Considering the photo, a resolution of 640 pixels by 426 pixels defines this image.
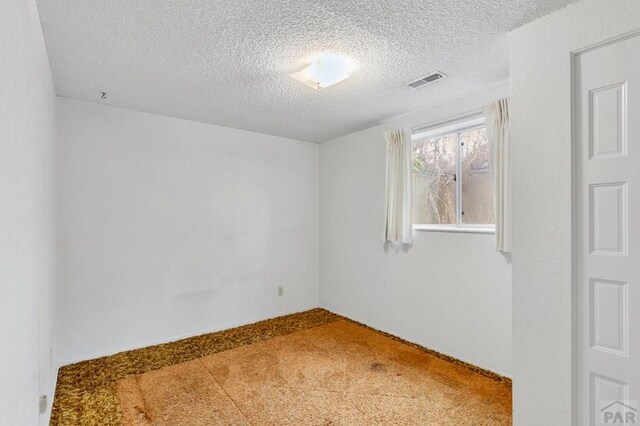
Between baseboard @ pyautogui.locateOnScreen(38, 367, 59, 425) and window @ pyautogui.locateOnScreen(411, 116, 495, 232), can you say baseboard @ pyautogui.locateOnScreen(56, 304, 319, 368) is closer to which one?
baseboard @ pyautogui.locateOnScreen(38, 367, 59, 425)

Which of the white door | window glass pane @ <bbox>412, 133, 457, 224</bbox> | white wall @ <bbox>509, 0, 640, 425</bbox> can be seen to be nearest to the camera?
the white door

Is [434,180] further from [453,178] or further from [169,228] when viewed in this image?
[169,228]

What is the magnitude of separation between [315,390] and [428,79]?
101 inches

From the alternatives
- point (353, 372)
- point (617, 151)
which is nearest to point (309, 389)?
point (353, 372)

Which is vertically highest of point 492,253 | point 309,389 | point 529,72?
point 529,72

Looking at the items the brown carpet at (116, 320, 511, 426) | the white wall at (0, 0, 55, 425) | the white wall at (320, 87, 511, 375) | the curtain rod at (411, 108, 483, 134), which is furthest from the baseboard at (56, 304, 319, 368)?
the curtain rod at (411, 108, 483, 134)

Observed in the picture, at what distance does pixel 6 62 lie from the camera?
1043 millimetres

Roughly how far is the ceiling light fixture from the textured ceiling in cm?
7

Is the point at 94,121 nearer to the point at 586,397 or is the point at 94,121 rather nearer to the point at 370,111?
the point at 370,111

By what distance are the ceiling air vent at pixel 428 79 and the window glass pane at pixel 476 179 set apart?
2.31 ft

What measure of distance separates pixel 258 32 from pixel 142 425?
8.28 ft

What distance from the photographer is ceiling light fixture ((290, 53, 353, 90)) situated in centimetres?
217

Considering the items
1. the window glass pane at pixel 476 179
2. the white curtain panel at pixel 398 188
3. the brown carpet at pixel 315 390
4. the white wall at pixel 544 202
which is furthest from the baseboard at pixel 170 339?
the white wall at pixel 544 202

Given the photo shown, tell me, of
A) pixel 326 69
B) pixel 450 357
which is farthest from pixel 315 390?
pixel 326 69
